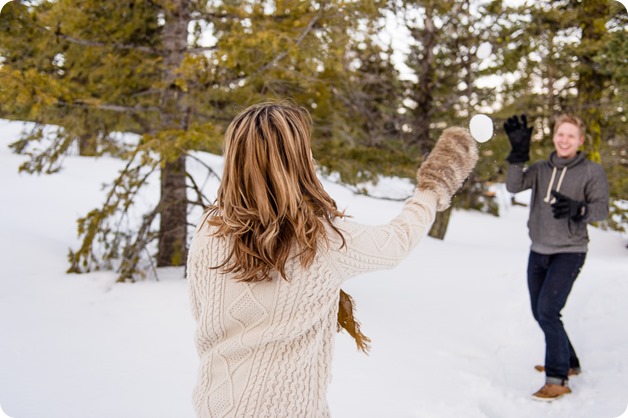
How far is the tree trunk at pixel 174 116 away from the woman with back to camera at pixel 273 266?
467 centimetres

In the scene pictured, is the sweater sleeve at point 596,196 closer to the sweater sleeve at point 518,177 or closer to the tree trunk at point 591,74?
the sweater sleeve at point 518,177

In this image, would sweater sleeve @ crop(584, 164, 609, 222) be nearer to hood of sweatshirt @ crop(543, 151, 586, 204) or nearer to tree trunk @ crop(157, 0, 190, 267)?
hood of sweatshirt @ crop(543, 151, 586, 204)

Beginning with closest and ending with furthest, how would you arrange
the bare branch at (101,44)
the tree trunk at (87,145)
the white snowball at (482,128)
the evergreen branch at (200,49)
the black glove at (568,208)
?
the white snowball at (482,128) → the black glove at (568,208) → the bare branch at (101,44) → the evergreen branch at (200,49) → the tree trunk at (87,145)

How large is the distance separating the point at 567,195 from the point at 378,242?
9.47 feet

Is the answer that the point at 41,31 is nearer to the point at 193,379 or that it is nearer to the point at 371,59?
the point at 193,379

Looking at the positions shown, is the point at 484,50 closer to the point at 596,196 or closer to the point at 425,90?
the point at 425,90

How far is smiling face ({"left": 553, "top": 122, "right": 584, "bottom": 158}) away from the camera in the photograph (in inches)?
156

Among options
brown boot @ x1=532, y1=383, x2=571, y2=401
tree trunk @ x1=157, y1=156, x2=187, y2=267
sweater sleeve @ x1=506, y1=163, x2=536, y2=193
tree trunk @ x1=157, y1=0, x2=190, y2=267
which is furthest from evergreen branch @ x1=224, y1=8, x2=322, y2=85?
brown boot @ x1=532, y1=383, x2=571, y2=401

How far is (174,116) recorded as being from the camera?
21.0ft

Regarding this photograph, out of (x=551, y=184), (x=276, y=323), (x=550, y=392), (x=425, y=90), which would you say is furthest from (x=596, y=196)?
(x=425, y=90)

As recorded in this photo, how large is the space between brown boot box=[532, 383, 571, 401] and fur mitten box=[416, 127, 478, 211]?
2.54 m

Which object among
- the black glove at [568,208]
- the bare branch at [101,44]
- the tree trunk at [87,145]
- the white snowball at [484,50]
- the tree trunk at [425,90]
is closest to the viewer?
the black glove at [568,208]

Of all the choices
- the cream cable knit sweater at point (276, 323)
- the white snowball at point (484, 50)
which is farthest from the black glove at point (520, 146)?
the white snowball at point (484, 50)

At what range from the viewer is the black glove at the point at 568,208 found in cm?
381
